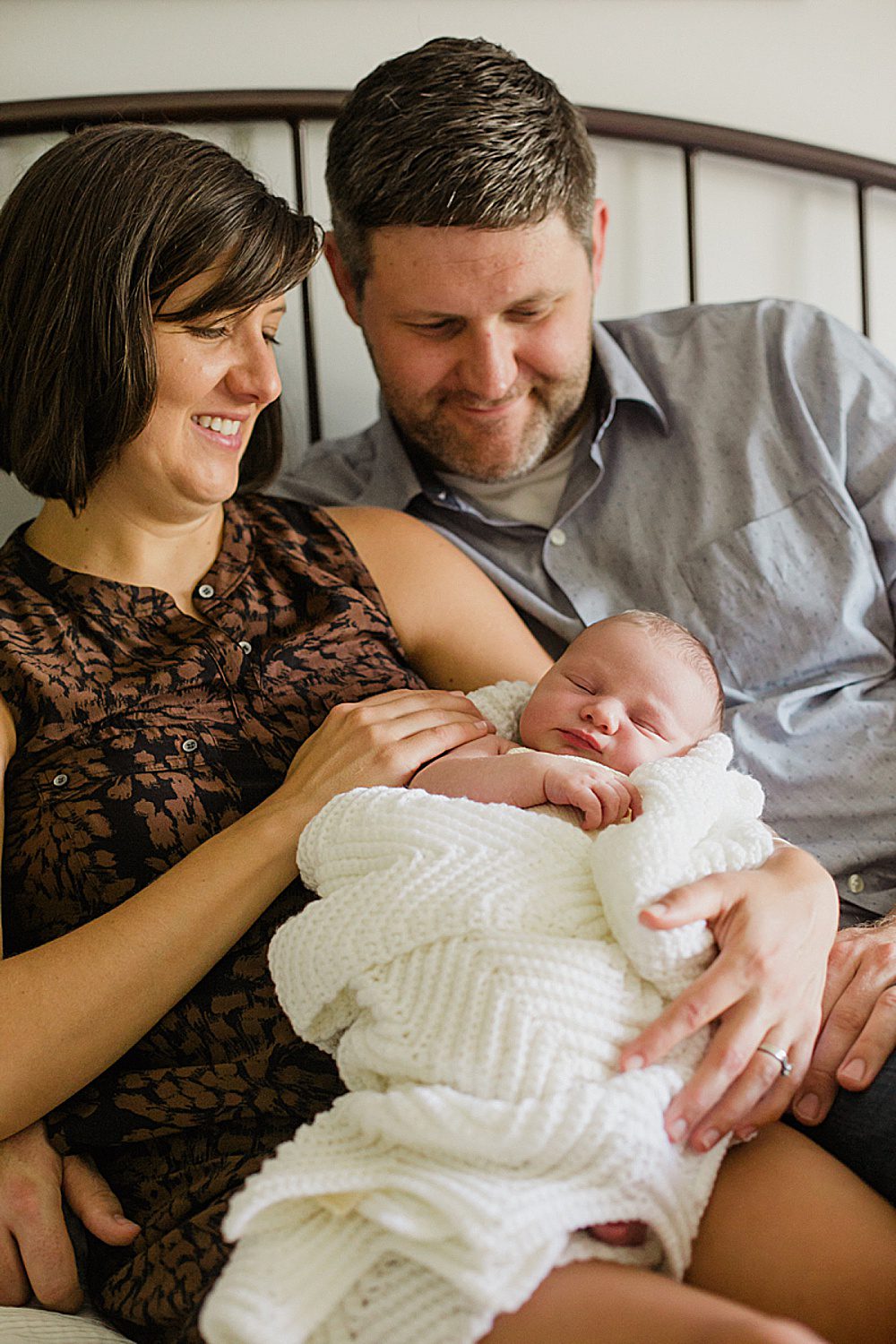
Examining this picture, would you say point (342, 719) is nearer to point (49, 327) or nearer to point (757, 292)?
point (49, 327)

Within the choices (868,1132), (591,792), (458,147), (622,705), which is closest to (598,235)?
(458,147)

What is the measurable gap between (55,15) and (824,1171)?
1976mm

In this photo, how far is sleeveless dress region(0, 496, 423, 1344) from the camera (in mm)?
1251

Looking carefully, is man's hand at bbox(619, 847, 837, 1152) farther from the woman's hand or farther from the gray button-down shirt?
the gray button-down shirt

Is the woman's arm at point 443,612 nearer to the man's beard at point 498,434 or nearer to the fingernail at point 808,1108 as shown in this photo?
the man's beard at point 498,434

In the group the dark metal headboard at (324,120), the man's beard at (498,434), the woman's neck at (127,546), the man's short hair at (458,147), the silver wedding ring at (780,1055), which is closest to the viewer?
the silver wedding ring at (780,1055)

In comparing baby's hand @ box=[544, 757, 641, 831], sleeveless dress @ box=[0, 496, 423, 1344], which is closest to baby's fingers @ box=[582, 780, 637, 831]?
baby's hand @ box=[544, 757, 641, 831]

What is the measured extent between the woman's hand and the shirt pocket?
18.9 inches

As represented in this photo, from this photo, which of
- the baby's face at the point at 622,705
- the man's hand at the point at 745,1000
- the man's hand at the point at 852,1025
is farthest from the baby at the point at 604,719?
the man's hand at the point at 852,1025

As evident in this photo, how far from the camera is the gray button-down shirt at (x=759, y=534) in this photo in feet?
5.55

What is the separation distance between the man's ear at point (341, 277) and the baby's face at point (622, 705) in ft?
2.53

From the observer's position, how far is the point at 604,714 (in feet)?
4.28

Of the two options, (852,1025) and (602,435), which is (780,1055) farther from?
(602,435)

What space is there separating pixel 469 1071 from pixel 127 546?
0.83 meters
